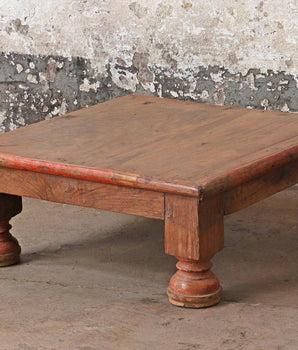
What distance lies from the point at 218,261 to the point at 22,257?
739 millimetres

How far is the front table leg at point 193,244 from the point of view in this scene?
2.41 metres

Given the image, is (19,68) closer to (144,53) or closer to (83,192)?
(144,53)

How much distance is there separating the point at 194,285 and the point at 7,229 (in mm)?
785

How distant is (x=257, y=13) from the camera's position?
380 cm

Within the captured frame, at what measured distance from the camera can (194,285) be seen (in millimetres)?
2504

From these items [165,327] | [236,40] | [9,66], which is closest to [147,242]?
[165,327]

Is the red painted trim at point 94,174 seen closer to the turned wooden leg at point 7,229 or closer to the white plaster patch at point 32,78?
the turned wooden leg at point 7,229

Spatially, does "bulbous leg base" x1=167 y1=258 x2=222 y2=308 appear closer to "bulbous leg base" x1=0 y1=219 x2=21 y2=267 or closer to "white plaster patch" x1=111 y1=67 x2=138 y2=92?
"bulbous leg base" x1=0 y1=219 x2=21 y2=267

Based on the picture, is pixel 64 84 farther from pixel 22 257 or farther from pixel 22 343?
pixel 22 343

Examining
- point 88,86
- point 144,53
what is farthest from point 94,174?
point 88,86

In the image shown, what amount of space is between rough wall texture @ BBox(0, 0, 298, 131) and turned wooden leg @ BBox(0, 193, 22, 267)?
141 centimetres

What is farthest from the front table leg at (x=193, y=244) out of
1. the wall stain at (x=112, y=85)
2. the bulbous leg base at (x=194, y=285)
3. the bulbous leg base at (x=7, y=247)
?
the wall stain at (x=112, y=85)

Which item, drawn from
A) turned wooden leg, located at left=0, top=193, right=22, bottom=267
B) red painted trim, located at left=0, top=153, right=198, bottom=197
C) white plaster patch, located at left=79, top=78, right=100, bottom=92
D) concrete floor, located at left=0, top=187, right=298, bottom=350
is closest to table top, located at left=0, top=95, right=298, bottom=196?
red painted trim, located at left=0, top=153, right=198, bottom=197

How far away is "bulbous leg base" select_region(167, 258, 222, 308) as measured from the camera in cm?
250
